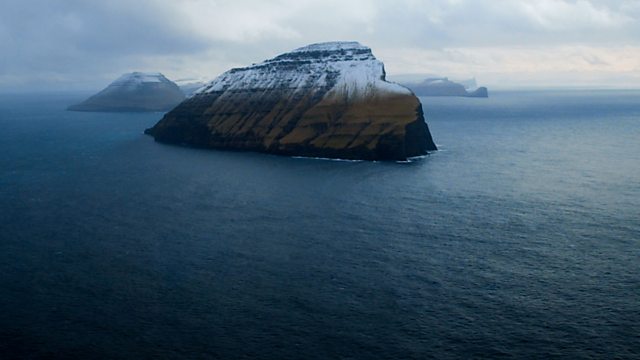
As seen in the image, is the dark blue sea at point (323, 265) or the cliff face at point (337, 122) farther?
the cliff face at point (337, 122)

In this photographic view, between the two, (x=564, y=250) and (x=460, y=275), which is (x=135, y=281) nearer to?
(x=460, y=275)

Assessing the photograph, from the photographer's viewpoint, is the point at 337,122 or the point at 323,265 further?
the point at 337,122

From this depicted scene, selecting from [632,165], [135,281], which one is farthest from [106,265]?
[632,165]

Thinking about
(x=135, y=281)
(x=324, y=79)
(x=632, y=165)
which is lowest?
(x=135, y=281)

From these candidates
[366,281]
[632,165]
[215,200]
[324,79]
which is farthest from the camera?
[324,79]

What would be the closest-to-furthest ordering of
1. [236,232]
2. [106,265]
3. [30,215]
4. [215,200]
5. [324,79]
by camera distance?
1. [106,265]
2. [236,232]
3. [30,215]
4. [215,200]
5. [324,79]

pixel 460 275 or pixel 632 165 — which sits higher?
pixel 632 165

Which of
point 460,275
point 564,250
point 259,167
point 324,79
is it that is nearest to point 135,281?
point 460,275

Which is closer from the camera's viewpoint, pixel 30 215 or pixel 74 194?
pixel 30 215
